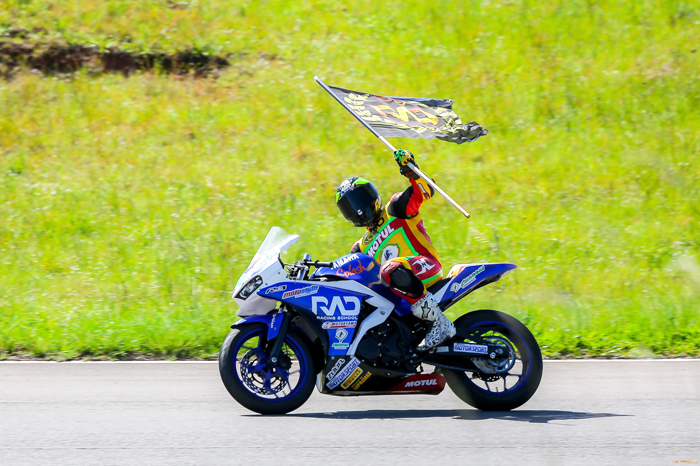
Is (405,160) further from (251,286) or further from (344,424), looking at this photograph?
(344,424)

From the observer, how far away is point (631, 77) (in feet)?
53.5

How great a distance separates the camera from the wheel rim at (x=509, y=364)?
6.33 meters

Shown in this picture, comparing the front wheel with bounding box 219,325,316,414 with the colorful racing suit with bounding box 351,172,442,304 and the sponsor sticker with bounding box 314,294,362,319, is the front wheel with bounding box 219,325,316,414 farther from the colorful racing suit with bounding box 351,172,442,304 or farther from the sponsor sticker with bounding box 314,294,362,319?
the colorful racing suit with bounding box 351,172,442,304

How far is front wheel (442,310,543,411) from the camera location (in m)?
6.32

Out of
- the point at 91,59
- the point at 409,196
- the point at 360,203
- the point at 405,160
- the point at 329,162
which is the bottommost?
the point at 329,162

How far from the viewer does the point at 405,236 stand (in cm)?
652

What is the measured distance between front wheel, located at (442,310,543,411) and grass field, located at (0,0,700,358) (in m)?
2.25

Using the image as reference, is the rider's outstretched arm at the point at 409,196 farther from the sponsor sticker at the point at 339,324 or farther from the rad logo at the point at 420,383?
the rad logo at the point at 420,383

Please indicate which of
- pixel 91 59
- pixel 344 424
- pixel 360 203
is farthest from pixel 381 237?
pixel 91 59

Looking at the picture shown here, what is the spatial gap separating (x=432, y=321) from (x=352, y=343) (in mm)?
615

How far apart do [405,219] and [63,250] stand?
7311 millimetres

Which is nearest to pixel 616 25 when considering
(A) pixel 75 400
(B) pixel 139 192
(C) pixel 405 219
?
(B) pixel 139 192

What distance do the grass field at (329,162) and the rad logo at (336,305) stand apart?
2714mm

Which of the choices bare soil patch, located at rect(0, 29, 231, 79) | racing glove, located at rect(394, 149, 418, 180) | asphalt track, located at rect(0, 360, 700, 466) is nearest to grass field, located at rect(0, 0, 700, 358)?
bare soil patch, located at rect(0, 29, 231, 79)
